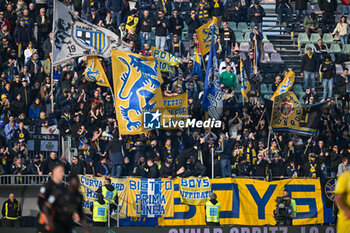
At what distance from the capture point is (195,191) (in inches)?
945

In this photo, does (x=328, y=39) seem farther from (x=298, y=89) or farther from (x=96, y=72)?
(x=96, y=72)

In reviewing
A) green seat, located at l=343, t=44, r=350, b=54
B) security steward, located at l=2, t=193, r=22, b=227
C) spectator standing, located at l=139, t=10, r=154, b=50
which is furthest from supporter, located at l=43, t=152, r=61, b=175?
green seat, located at l=343, t=44, r=350, b=54

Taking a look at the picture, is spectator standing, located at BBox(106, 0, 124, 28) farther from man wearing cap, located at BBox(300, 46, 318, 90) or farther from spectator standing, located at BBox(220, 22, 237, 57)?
man wearing cap, located at BBox(300, 46, 318, 90)

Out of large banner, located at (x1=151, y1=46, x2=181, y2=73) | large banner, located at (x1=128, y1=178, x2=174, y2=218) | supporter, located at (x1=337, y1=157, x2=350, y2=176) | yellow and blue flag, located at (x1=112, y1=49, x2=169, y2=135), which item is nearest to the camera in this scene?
large banner, located at (x1=128, y1=178, x2=174, y2=218)

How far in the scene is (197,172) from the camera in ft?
81.1

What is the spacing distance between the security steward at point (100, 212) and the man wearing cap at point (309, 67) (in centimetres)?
1078

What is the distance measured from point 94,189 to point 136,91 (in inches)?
135

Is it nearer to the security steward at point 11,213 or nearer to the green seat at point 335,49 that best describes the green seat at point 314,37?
the green seat at point 335,49

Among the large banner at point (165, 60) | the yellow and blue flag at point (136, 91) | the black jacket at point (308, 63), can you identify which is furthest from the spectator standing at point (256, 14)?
the yellow and blue flag at point (136, 91)

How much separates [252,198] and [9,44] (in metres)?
10.1

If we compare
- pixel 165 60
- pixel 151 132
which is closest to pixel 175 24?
pixel 165 60

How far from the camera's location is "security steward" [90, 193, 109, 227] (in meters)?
23.1

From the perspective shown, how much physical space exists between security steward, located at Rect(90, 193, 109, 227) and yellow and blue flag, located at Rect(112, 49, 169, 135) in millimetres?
2430

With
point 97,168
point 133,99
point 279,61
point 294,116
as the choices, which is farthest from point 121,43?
point 279,61
